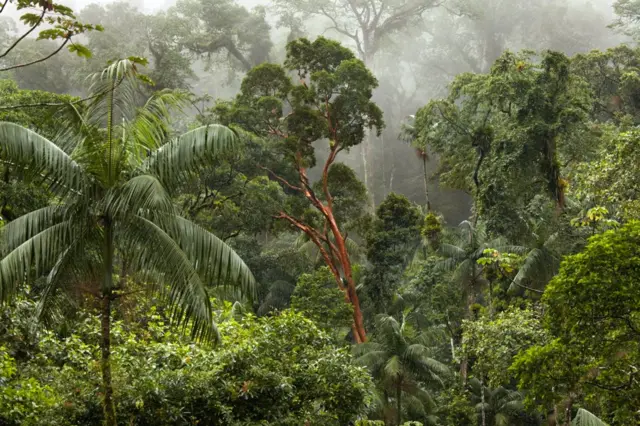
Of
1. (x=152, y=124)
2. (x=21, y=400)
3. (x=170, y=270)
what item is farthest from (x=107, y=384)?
(x=152, y=124)

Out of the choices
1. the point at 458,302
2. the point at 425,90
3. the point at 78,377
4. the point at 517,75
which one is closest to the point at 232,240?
the point at 458,302

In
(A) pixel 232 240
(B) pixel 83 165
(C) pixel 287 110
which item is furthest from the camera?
(C) pixel 287 110

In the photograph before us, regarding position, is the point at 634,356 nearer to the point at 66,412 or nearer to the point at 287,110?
the point at 66,412

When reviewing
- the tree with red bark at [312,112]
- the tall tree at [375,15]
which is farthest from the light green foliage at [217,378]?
the tall tree at [375,15]

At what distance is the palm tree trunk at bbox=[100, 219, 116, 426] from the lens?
7156mm

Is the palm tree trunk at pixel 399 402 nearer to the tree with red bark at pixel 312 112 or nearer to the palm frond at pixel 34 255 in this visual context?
the tree with red bark at pixel 312 112

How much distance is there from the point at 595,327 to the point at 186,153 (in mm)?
5378

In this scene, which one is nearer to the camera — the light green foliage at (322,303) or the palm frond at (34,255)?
the palm frond at (34,255)

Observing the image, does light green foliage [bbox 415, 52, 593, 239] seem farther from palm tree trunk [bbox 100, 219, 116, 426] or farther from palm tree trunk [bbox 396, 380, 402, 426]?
palm tree trunk [bbox 100, 219, 116, 426]

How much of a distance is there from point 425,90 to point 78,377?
38.7m

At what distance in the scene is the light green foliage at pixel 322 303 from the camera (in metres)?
17.3

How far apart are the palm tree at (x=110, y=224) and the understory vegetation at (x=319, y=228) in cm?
3

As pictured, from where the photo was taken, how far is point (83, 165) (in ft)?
24.4

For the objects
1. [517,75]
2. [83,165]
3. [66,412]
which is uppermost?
[517,75]
